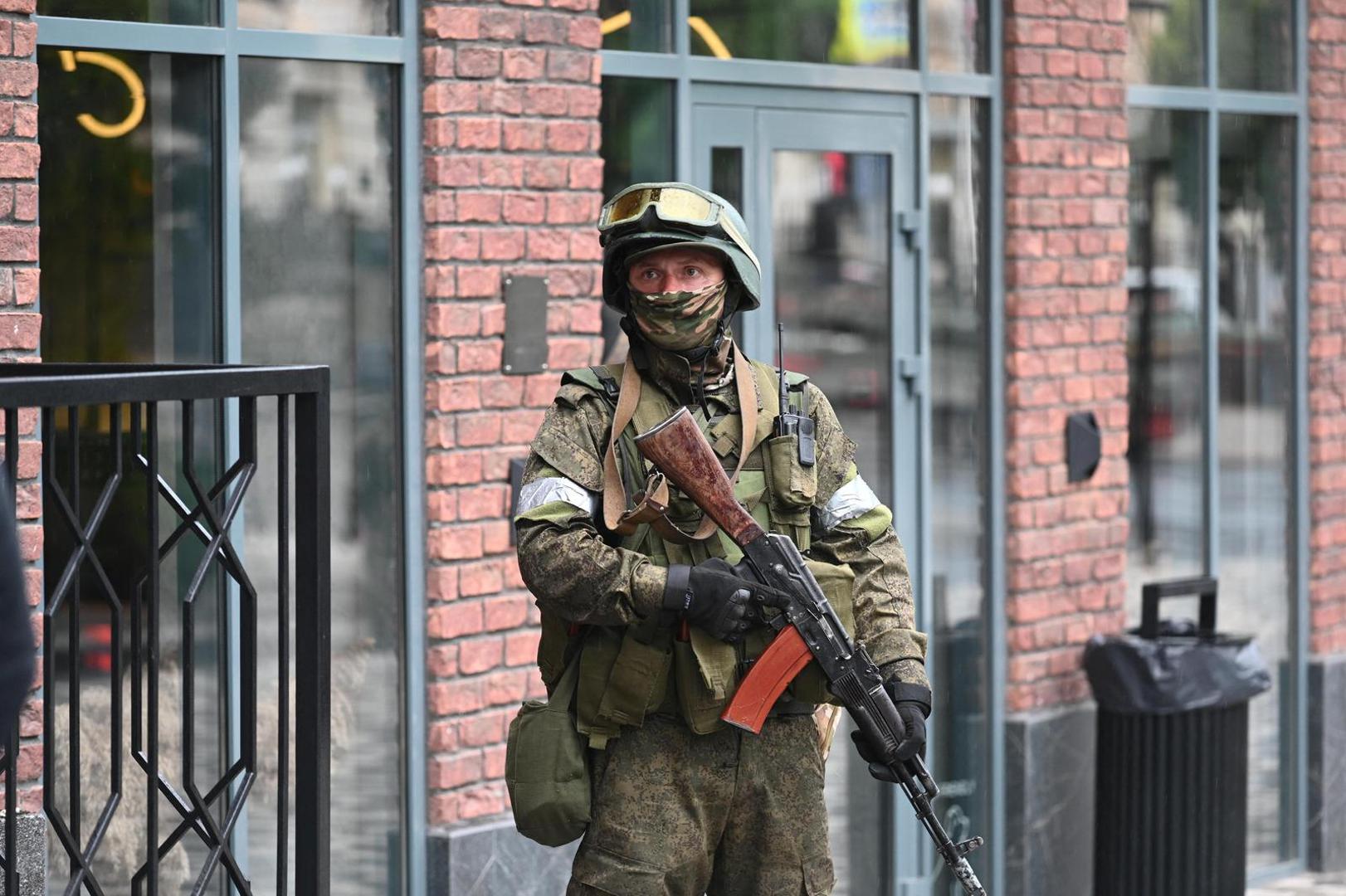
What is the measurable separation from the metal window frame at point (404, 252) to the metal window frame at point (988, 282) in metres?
1.12

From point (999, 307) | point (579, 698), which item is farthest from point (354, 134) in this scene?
point (999, 307)

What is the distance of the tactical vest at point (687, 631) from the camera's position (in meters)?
3.99

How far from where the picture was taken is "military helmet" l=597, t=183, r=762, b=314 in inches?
159

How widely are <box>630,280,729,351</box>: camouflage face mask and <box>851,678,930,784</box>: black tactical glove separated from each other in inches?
29.2

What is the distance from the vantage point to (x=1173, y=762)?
256 inches

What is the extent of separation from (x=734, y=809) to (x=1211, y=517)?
3.81m

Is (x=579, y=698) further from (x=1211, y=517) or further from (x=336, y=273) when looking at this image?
(x=1211, y=517)

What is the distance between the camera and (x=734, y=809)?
13.5ft

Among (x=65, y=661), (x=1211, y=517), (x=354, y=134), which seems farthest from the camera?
(x=1211, y=517)

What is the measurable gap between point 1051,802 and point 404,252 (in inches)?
112

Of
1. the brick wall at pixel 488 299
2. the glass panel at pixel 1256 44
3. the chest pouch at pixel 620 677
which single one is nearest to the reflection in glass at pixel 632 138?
the brick wall at pixel 488 299

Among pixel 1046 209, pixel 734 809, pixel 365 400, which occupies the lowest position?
pixel 734 809

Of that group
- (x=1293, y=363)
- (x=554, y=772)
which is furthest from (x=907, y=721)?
(x=1293, y=363)

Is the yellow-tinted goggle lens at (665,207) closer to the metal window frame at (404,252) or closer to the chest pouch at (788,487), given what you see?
the chest pouch at (788,487)
